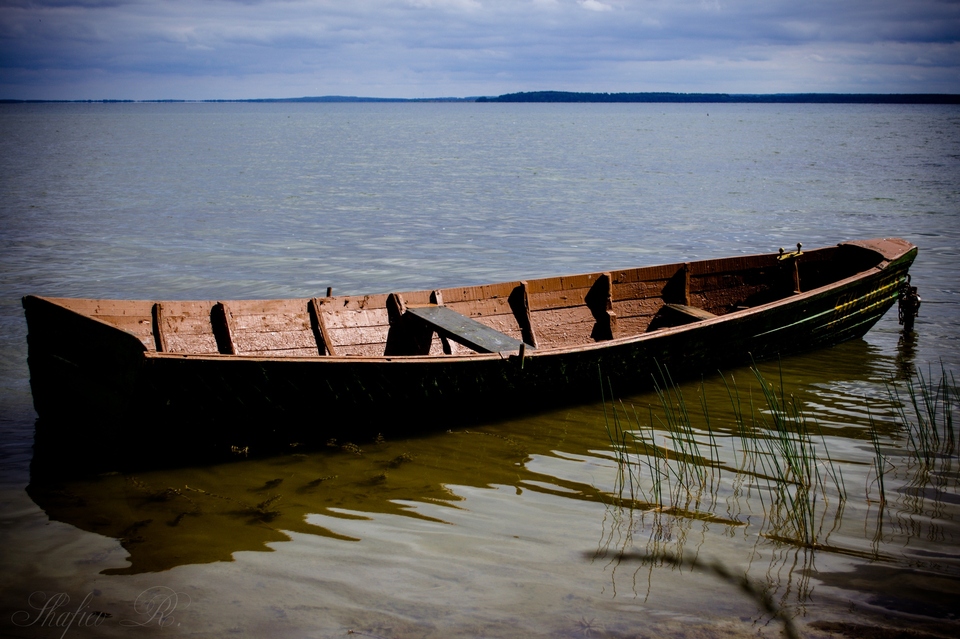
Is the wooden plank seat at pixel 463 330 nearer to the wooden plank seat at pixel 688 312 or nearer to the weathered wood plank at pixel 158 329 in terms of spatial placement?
the weathered wood plank at pixel 158 329

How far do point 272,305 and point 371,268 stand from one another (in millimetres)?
7652

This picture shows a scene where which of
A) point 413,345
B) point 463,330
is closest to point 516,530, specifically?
point 463,330

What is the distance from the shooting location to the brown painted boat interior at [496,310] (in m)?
7.07

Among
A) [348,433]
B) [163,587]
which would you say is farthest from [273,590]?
[348,433]

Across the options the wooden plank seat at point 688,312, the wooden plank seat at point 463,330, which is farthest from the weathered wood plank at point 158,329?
the wooden plank seat at point 688,312

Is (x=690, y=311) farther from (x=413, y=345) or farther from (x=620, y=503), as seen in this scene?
(x=620, y=503)

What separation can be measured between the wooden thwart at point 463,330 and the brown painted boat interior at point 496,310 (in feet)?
0.28

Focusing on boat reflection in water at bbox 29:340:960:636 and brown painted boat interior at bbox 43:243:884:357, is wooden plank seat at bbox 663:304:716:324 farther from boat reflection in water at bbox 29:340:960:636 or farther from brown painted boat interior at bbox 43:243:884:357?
boat reflection in water at bbox 29:340:960:636

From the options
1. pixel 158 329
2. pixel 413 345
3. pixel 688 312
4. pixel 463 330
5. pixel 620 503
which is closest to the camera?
pixel 620 503

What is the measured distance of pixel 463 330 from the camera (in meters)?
7.38

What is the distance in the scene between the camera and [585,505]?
551 cm

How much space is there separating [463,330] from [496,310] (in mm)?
1366

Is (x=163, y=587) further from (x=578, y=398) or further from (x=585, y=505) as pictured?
(x=578, y=398)

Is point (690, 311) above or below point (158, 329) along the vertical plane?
below
